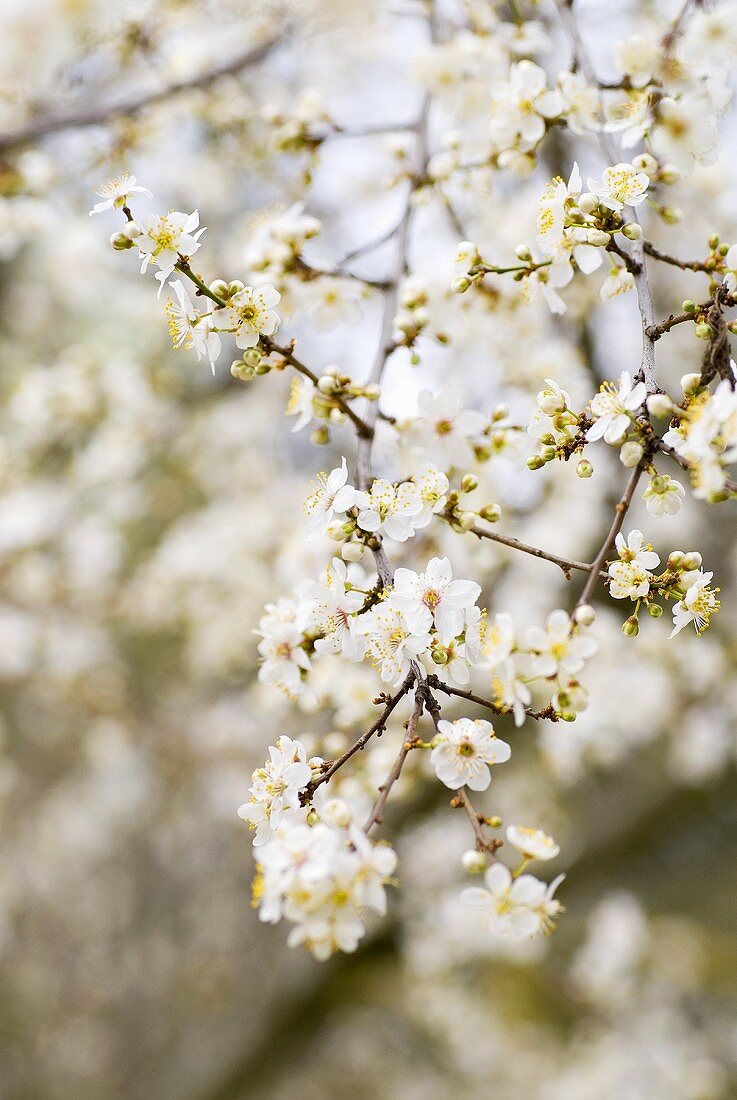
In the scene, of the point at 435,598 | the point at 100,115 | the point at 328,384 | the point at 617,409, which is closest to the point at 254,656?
the point at 100,115

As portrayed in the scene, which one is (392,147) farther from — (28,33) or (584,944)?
(584,944)

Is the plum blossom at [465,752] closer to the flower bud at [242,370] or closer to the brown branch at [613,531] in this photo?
the brown branch at [613,531]

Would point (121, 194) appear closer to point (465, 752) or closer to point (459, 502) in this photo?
point (459, 502)

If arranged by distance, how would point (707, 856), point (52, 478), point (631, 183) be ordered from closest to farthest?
point (631, 183) → point (52, 478) → point (707, 856)

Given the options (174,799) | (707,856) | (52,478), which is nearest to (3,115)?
(52,478)

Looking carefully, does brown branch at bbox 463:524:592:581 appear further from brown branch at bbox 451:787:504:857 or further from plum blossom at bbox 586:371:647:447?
brown branch at bbox 451:787:504:857

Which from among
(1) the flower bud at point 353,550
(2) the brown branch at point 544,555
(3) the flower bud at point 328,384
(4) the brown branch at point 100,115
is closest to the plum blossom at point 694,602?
(2) the brown branch at point 544,555
